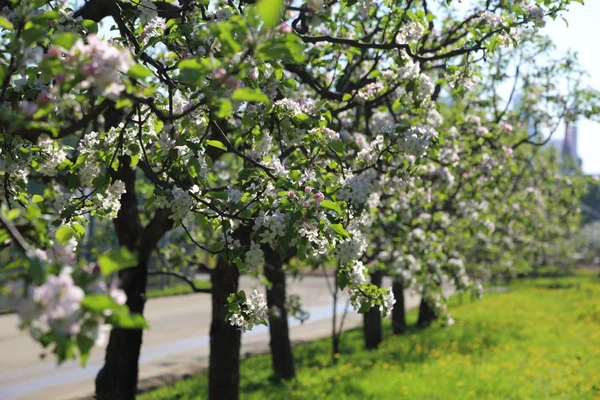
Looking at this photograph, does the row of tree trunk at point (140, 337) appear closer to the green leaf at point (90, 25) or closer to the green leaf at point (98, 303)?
the green leaf at point (90, 25)

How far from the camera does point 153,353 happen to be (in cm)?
1316

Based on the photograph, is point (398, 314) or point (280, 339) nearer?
point (280, 339)

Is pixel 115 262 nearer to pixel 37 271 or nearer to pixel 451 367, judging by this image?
pixel 37 271

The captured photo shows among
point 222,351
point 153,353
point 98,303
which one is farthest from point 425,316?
point 98,303

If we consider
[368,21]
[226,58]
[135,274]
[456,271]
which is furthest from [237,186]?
[456,271]

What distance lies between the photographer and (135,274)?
620 centimetres

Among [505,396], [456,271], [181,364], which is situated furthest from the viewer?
[181,364]

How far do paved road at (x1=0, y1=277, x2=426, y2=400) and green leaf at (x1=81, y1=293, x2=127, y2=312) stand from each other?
3681 mm

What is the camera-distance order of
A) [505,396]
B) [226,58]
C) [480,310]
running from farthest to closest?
[480,310], [505,396], [226,58]

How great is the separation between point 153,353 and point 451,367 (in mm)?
6399

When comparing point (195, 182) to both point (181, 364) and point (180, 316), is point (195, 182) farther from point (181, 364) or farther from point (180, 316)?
point (180, 316)

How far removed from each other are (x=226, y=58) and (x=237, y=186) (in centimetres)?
178

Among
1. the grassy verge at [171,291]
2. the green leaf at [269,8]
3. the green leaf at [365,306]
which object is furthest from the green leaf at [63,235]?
the grassy verge at [171,291]

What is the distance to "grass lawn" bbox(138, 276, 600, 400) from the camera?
8.39 metres
